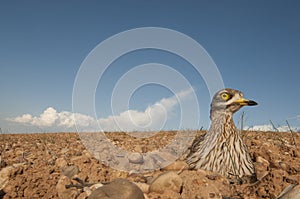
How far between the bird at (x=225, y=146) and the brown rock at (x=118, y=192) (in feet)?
6.48

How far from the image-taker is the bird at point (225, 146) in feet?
16.3

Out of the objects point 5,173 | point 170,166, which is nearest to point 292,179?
point 170,166

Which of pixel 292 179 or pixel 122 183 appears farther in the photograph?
pixel 292 179

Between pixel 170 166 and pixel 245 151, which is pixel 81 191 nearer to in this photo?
pixel 170 166

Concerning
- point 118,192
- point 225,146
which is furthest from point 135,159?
point 118,192

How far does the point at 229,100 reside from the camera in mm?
5488

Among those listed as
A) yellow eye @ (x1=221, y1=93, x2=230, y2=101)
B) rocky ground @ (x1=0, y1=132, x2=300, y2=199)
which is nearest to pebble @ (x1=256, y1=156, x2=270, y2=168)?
rocky ground @ (x1=0, y1=132, x2=300, y2=199)

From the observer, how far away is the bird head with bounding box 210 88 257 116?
5.42 meters

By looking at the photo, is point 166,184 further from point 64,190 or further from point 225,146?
point 225,146

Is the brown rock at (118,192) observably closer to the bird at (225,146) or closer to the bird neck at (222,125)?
the bird at (225,146)

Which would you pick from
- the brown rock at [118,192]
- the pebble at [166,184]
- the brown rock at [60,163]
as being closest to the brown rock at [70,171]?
the brown rock at [60,163]

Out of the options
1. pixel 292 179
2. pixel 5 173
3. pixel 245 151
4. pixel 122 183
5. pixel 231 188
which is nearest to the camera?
pixel 122 183

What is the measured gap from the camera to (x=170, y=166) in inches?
210

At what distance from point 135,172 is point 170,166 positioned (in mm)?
621
